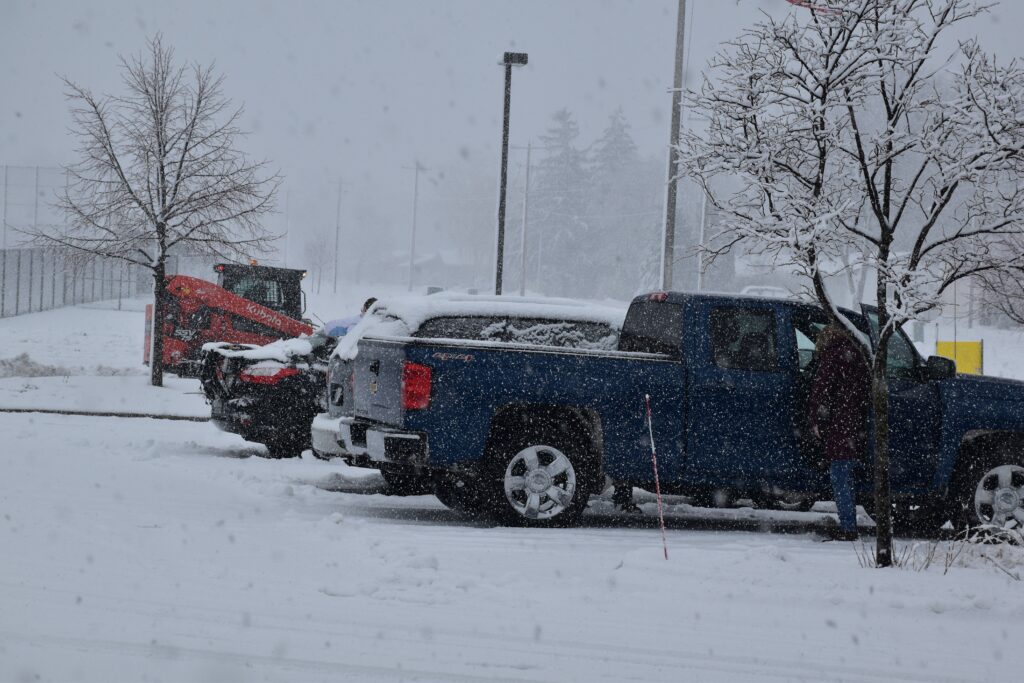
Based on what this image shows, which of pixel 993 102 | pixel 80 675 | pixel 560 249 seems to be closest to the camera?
pixel 80 675

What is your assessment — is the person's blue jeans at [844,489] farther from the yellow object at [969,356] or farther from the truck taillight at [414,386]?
the yellow object at [969,356]

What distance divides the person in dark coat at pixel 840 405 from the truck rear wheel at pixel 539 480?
1.83 metres

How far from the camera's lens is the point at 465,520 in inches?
371

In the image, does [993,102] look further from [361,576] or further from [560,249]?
[560,249]

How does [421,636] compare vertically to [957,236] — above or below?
below

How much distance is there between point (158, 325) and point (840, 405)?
15355mm

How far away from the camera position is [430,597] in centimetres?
626

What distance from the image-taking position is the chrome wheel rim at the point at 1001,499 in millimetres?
9211

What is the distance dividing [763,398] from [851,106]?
2.51 meters

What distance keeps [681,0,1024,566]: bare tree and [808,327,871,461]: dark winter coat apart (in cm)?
68

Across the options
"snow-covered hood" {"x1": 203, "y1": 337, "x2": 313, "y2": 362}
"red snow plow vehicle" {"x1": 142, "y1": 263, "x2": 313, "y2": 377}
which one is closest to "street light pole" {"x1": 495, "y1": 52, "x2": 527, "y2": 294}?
"red snow plow vehicle" {"x1": 142, "y1": 263, "x2": 313, "y2": 377}

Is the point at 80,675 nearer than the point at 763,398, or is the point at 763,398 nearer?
the point at 80,675

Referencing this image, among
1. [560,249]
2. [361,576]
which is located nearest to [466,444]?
[361,576]

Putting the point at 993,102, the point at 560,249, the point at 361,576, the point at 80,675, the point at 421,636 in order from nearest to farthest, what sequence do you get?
the point at 80,675 → the point at 421,636 → the point at 361,576 → the point at 993,102 → the point at 560,249
